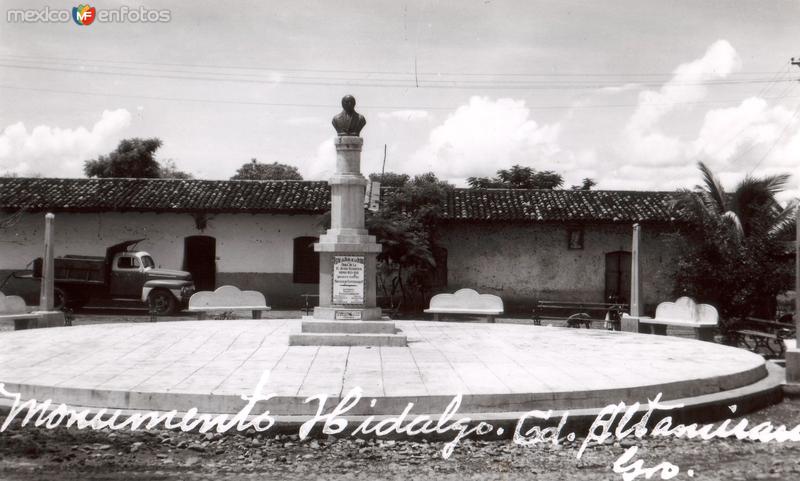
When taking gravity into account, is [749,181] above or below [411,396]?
above

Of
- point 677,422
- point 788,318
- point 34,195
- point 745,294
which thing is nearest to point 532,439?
point 677,422

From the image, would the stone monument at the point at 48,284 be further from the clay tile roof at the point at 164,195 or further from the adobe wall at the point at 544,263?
the adobe wall at the point at 544,263

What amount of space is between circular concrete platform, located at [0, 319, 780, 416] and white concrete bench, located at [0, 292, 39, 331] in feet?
3.09

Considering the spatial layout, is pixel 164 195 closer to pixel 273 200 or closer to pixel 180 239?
pixel 180 239

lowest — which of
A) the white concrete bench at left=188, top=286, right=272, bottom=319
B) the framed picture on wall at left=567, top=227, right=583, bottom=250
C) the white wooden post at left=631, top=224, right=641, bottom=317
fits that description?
the white concrete bench at left=188, top=286, right=272, bottom=319

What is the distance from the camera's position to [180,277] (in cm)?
2075

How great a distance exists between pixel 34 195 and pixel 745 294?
21.0 metres

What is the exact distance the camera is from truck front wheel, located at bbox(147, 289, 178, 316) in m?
20.2

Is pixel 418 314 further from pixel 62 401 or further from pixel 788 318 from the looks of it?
pixel 62 401

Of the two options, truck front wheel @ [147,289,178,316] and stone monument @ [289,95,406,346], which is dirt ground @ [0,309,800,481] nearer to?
stone monument @ [289,95,406,346]

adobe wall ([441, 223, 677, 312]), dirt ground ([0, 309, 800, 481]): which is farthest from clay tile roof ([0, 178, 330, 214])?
dirt ground ([0, 309, 800, 481])

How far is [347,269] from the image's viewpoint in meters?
9.43

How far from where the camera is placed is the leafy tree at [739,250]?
14.5 m

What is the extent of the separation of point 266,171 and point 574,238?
2652cm
